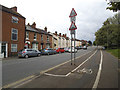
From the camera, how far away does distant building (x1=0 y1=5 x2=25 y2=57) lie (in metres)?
16.6

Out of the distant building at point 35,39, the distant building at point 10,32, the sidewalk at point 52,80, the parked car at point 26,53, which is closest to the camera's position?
the sidewalk at point 52,80

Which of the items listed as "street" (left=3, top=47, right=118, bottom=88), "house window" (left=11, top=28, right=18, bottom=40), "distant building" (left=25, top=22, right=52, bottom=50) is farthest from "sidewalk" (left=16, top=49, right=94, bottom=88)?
"distant building" (left=25, top=22, right=52, bottom=50)

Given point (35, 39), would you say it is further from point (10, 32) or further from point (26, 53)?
point (26, 53)

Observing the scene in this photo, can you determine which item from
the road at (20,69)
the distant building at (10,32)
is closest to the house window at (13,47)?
the distant building at (10,32)

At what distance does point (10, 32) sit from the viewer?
17969mm

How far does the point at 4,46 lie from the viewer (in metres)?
16.7

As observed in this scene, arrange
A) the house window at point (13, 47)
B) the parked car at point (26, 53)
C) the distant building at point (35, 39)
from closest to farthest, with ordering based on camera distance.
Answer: the parked car at point (26, 53) < the house window at point (13, 47) < the distant building at point (35, 39)

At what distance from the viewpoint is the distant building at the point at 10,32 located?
653 inches

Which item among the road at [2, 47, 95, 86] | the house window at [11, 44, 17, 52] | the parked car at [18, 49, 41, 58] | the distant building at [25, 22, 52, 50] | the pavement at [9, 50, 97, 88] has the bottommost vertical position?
the road at [2, 47, 95, 86]

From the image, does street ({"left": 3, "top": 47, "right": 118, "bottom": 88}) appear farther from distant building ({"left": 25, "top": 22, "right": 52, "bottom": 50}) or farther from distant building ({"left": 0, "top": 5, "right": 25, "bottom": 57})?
distant building ({"left": 25, "top": 22, "right": 52, "bottom": 50})

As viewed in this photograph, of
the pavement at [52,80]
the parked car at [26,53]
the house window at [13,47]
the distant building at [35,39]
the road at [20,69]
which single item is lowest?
the road at [20,69]

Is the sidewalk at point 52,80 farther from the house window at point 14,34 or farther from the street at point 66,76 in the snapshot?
the house window at point 14,34

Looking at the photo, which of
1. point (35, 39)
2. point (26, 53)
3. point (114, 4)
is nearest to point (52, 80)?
point (114, 4)

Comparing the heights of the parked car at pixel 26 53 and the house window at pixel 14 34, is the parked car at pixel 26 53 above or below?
below
